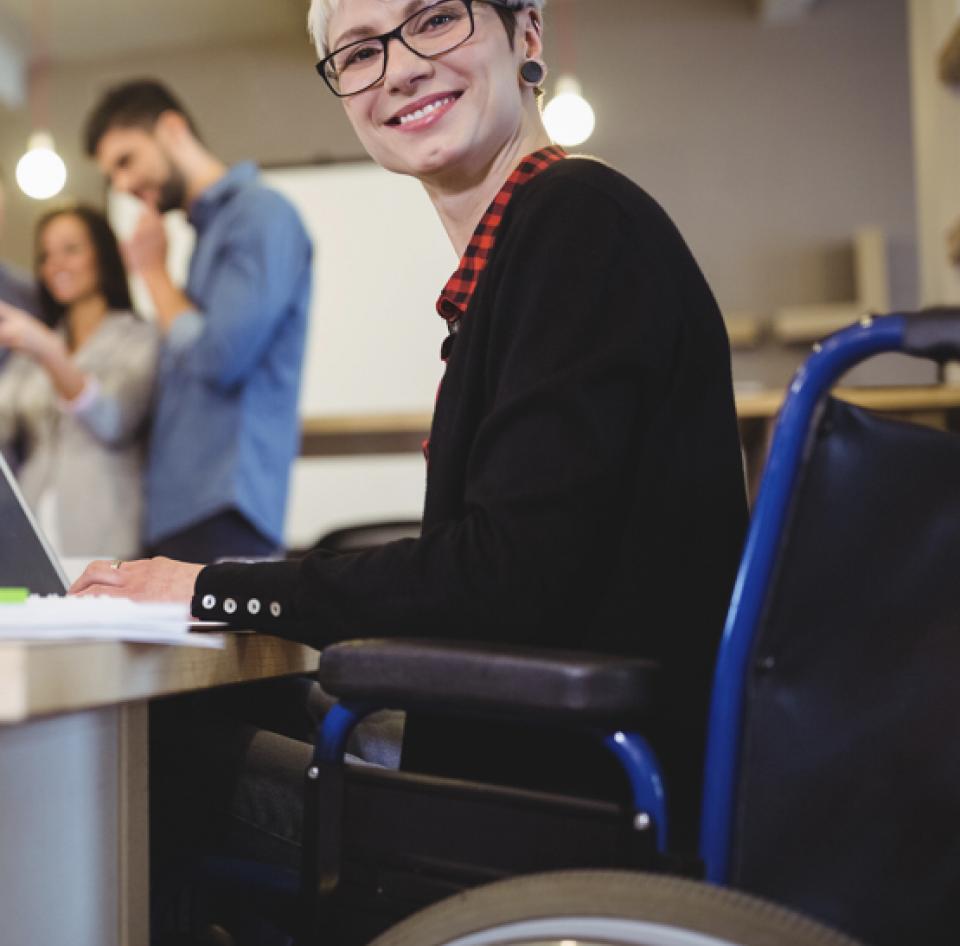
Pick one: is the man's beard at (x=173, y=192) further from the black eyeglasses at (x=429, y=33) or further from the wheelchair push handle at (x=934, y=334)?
the wheelchair push handle at (x=934, y=334)

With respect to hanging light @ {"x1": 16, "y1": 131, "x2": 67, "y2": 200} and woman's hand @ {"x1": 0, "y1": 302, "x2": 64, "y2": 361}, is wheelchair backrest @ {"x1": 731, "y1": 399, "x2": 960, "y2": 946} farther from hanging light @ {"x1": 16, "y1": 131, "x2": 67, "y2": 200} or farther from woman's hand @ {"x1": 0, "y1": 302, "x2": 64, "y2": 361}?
hanging light @ {"x1": 16, "y1": 131, "x2": 67, "y2": 200}

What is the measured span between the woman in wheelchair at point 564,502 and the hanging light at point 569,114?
3.60 meters

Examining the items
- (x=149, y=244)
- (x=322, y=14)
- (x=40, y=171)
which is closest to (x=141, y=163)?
(x=149, y=244)

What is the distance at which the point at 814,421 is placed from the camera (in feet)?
2.07

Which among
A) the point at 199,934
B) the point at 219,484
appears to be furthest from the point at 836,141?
the point at 199,934

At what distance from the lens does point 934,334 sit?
1.93 feet

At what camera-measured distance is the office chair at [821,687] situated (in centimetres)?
63

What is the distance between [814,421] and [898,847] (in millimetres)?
239

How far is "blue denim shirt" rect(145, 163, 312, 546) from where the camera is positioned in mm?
2920

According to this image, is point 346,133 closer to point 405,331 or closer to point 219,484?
point 405,331

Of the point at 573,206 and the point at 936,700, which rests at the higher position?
the point at 573,206

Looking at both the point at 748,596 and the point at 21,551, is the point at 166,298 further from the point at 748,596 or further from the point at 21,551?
the point at 748,596

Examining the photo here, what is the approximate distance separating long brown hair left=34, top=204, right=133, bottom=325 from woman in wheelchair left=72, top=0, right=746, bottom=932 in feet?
8.25

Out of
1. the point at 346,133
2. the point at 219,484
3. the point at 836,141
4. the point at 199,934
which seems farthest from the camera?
the point at 346,133
